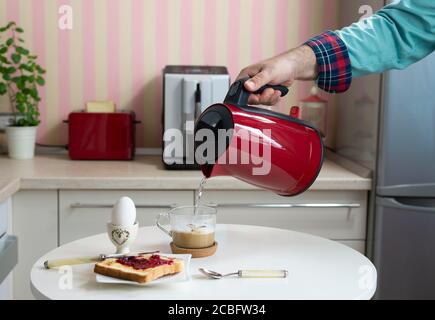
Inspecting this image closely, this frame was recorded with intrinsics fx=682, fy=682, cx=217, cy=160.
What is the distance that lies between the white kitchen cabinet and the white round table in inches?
26.1

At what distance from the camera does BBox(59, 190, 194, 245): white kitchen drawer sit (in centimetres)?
238

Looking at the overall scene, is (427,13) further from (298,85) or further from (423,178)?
(298,85)

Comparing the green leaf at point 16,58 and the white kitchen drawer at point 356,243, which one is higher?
the green leaf at point 16,58

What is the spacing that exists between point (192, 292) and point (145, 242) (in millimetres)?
380

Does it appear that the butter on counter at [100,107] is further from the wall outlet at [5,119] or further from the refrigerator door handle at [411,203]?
the refrigerator door handle at [411,203]

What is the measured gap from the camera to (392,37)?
1659 mm

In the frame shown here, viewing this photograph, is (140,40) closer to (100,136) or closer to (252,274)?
(100,136)

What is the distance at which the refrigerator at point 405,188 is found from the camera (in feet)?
7.63

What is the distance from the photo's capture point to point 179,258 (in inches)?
58.4

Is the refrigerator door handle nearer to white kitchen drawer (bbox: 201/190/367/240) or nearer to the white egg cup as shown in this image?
white kitchen drawer (bbox: 201/190/367/240)

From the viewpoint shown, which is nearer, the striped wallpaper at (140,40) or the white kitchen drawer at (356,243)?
the white kitchen drawer at (356,243)

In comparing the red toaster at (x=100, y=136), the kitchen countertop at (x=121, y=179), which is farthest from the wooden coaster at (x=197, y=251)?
the red toaster at (x=100, y=136)

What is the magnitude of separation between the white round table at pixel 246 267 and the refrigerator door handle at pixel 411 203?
688 mm

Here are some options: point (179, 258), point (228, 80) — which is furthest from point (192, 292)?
point (228, 80)
